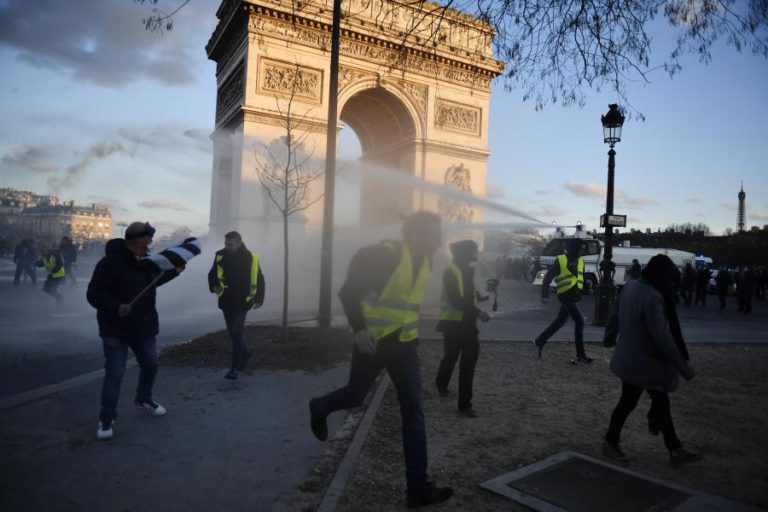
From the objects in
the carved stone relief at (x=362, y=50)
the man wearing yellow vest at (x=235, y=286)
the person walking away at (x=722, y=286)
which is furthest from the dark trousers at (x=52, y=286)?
the person walking away at (x=722, y=286)

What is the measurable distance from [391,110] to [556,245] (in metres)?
11.0

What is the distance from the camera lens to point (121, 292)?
4250 mm

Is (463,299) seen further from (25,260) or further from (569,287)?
(25,260)

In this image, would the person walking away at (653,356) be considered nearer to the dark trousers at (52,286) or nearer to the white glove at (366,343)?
the white glove at (366,343)

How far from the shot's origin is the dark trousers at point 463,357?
16.3ft

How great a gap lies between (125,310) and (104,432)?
0.92 m

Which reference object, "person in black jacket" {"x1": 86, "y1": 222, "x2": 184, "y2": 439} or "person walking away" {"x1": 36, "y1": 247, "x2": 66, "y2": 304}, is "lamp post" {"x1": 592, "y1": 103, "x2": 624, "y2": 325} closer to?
"person in black jacket" {"x1": 86, "y1": 222, "x2": 184, "y2": 439}

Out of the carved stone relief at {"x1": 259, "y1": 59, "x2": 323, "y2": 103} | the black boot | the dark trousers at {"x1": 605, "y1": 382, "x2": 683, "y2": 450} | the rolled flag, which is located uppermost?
the carved stone relief at {"x1": 259, "y1": 59, "x2": 323, "y2": 103}

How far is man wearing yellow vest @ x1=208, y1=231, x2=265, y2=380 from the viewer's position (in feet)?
19.1

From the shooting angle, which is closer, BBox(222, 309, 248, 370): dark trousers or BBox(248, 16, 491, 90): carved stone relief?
BBox(222, 309, 248, 370): dark trousers

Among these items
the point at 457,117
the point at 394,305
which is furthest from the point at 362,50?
the point at 394,305

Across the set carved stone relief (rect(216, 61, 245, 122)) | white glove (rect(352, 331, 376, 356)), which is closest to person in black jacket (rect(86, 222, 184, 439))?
white glove (rect(352, 331, 376, 356))

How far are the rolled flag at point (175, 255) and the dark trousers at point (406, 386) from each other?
208 cm

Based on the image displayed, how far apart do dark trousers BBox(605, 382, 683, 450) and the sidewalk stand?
224cm
